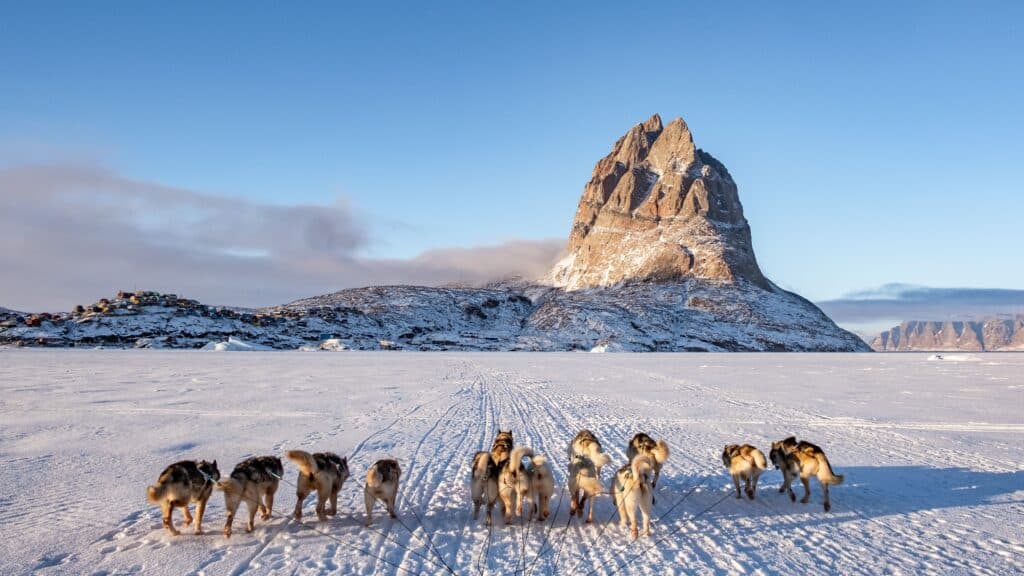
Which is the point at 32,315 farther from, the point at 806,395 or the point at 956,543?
the point at 956,543

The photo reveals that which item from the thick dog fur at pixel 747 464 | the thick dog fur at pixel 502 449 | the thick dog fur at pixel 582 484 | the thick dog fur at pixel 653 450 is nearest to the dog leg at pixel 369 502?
the thick dog fur at pixel 502 449

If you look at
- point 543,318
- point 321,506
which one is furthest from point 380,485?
point 543,318

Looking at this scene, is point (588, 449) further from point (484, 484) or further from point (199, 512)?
point (199, 512)

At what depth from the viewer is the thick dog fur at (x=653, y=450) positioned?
8.37 meters

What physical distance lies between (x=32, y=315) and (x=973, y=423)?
106m

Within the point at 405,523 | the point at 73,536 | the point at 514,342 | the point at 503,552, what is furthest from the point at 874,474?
the point at 514,342

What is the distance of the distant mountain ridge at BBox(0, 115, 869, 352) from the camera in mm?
82125

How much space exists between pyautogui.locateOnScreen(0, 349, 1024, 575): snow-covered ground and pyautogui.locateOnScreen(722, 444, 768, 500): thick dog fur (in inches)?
10.1

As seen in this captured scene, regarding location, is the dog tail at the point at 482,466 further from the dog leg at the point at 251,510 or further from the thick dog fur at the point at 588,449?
the dog leg at the point at 251,510

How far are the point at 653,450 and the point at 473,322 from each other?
458 feet

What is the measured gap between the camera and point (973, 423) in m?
15.8

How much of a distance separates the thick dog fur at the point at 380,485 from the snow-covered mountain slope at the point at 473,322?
7920 centimetres

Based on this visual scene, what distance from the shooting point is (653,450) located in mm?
8578

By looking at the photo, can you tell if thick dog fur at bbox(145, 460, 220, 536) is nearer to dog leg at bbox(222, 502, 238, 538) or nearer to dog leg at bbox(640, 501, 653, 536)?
dog leg at bbox(222, 502, 238, 538)
